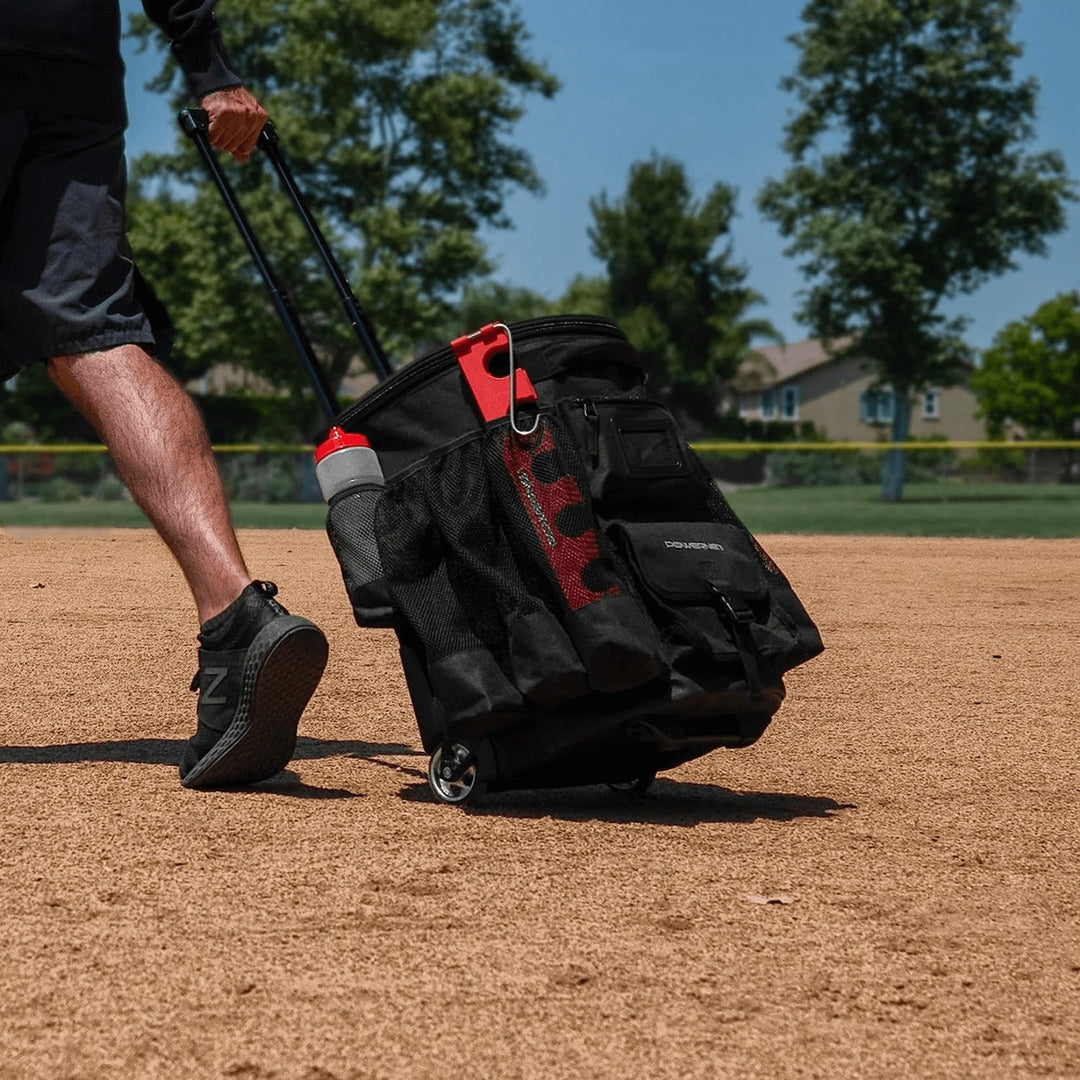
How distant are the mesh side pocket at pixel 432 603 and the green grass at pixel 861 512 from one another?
1502 centimetres

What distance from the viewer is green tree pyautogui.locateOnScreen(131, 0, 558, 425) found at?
38.9 m

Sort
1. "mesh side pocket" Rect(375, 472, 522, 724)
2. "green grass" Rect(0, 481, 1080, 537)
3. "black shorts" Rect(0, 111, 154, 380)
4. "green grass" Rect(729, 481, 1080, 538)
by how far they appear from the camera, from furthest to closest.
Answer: "green grass" Rect(0, 481, 1080, 537) < "green grass" Rect(729, 481, 1080, 538) < "black shorts" Rect(0, 111, 154, 380) < "mesh side pocket" Rect(375, 472, 522, 724)

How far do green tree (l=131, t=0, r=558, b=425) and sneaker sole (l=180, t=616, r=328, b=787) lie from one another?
116ft

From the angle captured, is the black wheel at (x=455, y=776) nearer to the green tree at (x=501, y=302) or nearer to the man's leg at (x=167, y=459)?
the man's leg at (x=167, y=459)

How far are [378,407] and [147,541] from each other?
990 cm

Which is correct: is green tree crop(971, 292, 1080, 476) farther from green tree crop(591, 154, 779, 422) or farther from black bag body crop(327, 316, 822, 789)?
black bag body crop(327, 316, 822, 789)

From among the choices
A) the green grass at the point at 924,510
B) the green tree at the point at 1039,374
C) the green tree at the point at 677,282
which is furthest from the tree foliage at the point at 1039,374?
the green grass at the point at 924,510

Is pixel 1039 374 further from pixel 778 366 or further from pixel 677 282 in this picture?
pixel 677 282

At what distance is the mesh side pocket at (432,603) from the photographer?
2.70 m

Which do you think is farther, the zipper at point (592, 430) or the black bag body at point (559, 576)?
the zipper at point (592, 430)

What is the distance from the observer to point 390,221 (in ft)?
127

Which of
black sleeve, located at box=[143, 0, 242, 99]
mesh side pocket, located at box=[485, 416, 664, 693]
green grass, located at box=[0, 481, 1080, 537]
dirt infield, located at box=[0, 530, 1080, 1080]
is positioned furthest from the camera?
green grass, located at box=[0, 481, 1080, 537]

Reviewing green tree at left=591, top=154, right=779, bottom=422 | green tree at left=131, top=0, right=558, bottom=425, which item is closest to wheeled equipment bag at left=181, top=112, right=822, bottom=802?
green tree at left=131, top=0, right=558, bottom=425

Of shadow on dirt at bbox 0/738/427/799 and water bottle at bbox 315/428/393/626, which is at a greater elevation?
water bottle at bbox 315/428/393/626
